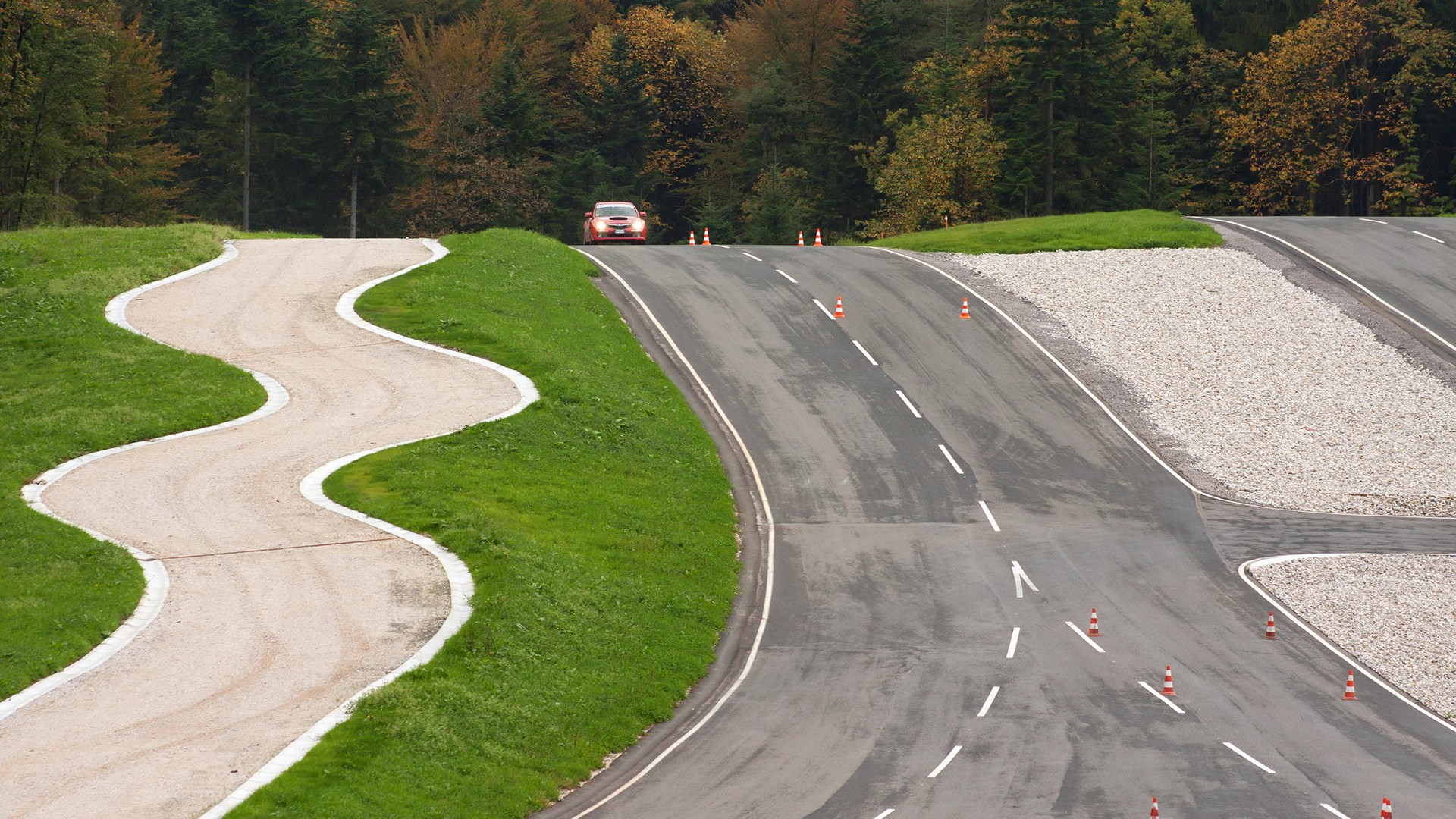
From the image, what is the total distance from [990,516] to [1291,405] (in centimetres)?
1176

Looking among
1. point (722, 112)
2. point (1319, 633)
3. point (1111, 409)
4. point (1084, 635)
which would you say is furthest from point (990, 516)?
point (722, 112)

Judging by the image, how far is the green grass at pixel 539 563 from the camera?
1611 centimetres

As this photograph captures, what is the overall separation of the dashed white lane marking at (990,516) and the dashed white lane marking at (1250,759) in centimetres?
968

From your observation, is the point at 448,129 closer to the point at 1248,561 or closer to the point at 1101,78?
the point at 1101,78

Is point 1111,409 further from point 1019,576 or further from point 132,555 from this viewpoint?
point 132,555

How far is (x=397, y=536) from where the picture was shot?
2272 centimetres

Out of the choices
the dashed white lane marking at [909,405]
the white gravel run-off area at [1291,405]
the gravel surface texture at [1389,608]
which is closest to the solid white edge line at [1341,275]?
the white gravel run-off area at [1291,405]

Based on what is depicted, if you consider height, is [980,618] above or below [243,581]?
below

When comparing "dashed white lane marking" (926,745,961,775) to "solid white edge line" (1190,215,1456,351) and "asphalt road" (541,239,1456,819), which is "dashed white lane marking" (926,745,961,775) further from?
"solid white edge line" (1190,215,1456,351)

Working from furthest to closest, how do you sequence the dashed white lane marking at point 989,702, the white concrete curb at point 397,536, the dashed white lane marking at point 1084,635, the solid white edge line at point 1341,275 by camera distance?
the solid white edge line at point 1341,275 < the dashed white lane marking at point 1084,635 < the dashed white lane marking at point 989,702 < the white concrete curb at point 397,536

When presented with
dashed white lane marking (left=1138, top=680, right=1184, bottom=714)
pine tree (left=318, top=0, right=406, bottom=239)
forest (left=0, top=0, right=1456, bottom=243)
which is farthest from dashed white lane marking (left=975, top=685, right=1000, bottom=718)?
pine tree (left=318, top=0, right=406, bottom=239)

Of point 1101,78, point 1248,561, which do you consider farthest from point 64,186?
point 1248,561

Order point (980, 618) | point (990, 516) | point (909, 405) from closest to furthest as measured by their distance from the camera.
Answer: point (980, 618) → point (990, 516) → point (909, 405)

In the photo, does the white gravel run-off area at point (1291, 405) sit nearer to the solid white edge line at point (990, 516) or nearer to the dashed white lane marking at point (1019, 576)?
the dashed white lane marking at point (1019, 576)
